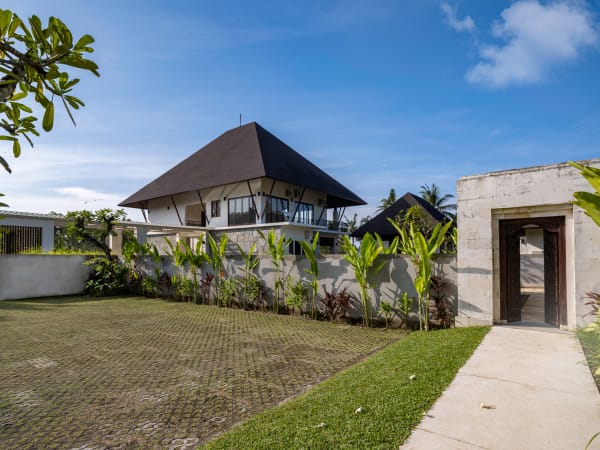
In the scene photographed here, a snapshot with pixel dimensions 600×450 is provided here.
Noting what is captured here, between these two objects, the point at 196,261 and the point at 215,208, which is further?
the point at 215,208

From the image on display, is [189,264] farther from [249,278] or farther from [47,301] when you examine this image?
[47,301]

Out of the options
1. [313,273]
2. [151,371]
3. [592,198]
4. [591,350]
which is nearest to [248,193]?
[313,273]

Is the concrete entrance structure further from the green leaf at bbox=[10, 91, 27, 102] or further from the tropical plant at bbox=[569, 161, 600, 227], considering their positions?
the green leaf at bbox=[10, 91, 27, 102]

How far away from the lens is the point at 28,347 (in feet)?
20.7

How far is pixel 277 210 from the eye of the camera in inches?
1006

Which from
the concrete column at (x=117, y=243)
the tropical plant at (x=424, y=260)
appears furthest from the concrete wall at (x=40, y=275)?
the tropical plant at (x=424, y=260)

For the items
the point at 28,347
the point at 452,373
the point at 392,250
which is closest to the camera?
the point at 452,373

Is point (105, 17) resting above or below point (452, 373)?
above

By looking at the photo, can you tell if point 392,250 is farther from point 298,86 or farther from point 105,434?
point 105,434

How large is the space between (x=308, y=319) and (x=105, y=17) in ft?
26.1

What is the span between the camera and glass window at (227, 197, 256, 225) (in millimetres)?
24656

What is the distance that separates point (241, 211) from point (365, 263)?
18068 millimetres

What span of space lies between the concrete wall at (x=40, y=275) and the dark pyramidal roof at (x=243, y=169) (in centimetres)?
1103

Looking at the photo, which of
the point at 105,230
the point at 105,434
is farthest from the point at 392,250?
the point at 105,230
